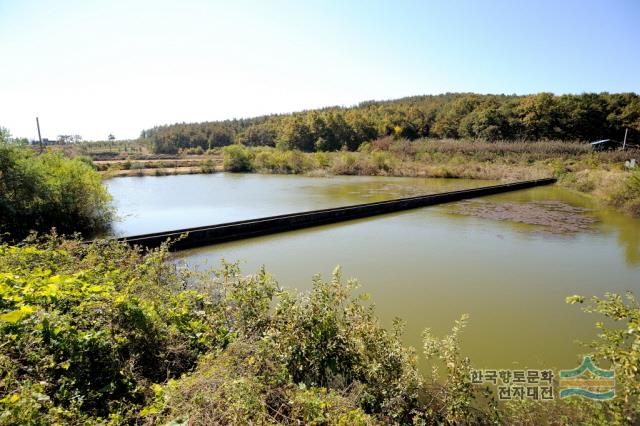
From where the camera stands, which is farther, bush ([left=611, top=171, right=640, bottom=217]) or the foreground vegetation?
bush ([left=611, top=171, right=640, bottom=217])

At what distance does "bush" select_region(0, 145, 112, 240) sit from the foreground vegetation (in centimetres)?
585

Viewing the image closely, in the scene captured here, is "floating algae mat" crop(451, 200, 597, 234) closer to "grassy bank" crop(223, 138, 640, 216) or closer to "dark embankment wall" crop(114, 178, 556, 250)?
"dark embankment wall" crop(114, 178, 556, 250)

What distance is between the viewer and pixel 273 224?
31.3ft

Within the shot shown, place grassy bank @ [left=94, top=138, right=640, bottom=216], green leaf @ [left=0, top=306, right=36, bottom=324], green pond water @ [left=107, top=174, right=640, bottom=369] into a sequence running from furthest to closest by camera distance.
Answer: grassy bank @ [left=94, top=138, right=640, bottom=216], green pond water @ [left=107, top=174, right=640, bottom=369], green leaf @ [left=0, top=306, right=36, bottom=324]

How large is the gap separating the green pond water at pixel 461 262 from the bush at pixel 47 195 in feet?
2.69

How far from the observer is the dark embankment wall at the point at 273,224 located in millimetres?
7733

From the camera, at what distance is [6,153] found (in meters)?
7.56

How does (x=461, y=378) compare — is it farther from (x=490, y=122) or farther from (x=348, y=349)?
(x=490, y=122)

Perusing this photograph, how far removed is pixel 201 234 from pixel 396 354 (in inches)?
257

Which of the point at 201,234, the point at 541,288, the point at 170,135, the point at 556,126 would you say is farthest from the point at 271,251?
the point at 170,135

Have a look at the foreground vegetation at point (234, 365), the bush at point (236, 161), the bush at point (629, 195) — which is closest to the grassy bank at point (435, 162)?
the bush at point (236, 161)

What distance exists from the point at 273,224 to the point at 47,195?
5173 millimetres

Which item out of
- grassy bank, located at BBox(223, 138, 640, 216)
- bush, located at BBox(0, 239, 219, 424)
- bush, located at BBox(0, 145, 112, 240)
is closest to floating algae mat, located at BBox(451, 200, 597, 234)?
grassy bank, located at BBox(223, 138, 640, 216)

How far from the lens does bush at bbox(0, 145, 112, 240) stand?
7.55 metres
